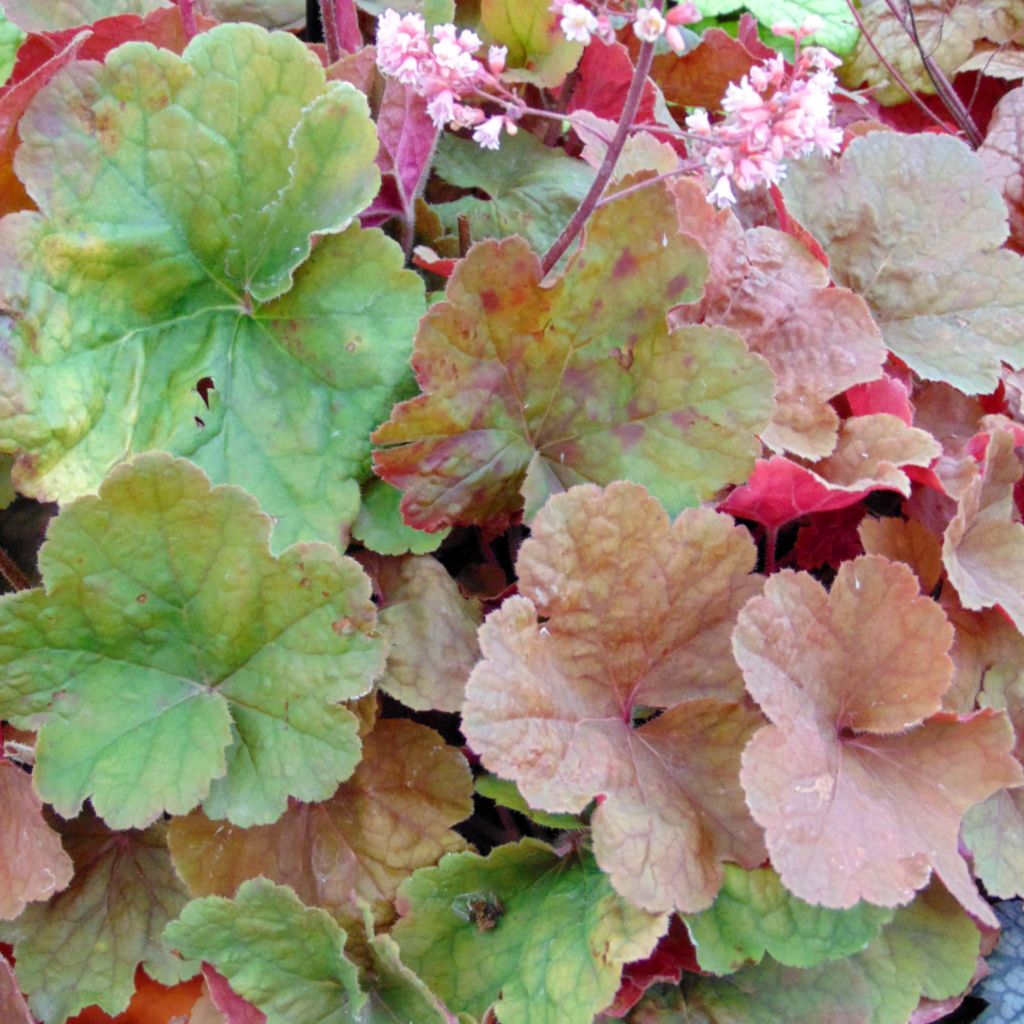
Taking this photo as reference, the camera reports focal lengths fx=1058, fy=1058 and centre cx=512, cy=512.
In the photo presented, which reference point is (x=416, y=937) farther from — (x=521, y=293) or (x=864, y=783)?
(x=521, y=293)

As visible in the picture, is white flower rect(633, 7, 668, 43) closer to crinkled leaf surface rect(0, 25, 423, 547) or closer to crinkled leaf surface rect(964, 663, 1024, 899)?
crinkled leaf surface rect(0, 25, 423, 547)

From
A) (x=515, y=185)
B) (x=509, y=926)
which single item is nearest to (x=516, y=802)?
(x=509, y=926)

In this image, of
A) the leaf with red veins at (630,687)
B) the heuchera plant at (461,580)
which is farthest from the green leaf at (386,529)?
the leaf with red veins at (630,687)

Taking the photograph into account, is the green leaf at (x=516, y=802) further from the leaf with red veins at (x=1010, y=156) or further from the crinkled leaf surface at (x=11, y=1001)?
the leaf with red veins at (x=1010, y=156)

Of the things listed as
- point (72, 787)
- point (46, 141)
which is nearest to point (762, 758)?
point (72, 787)

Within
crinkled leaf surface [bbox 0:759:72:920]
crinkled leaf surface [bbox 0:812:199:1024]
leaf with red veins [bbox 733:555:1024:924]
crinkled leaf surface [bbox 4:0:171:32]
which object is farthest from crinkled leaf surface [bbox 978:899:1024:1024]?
crinkled leaf surface [bbox 4:0:171:32]
